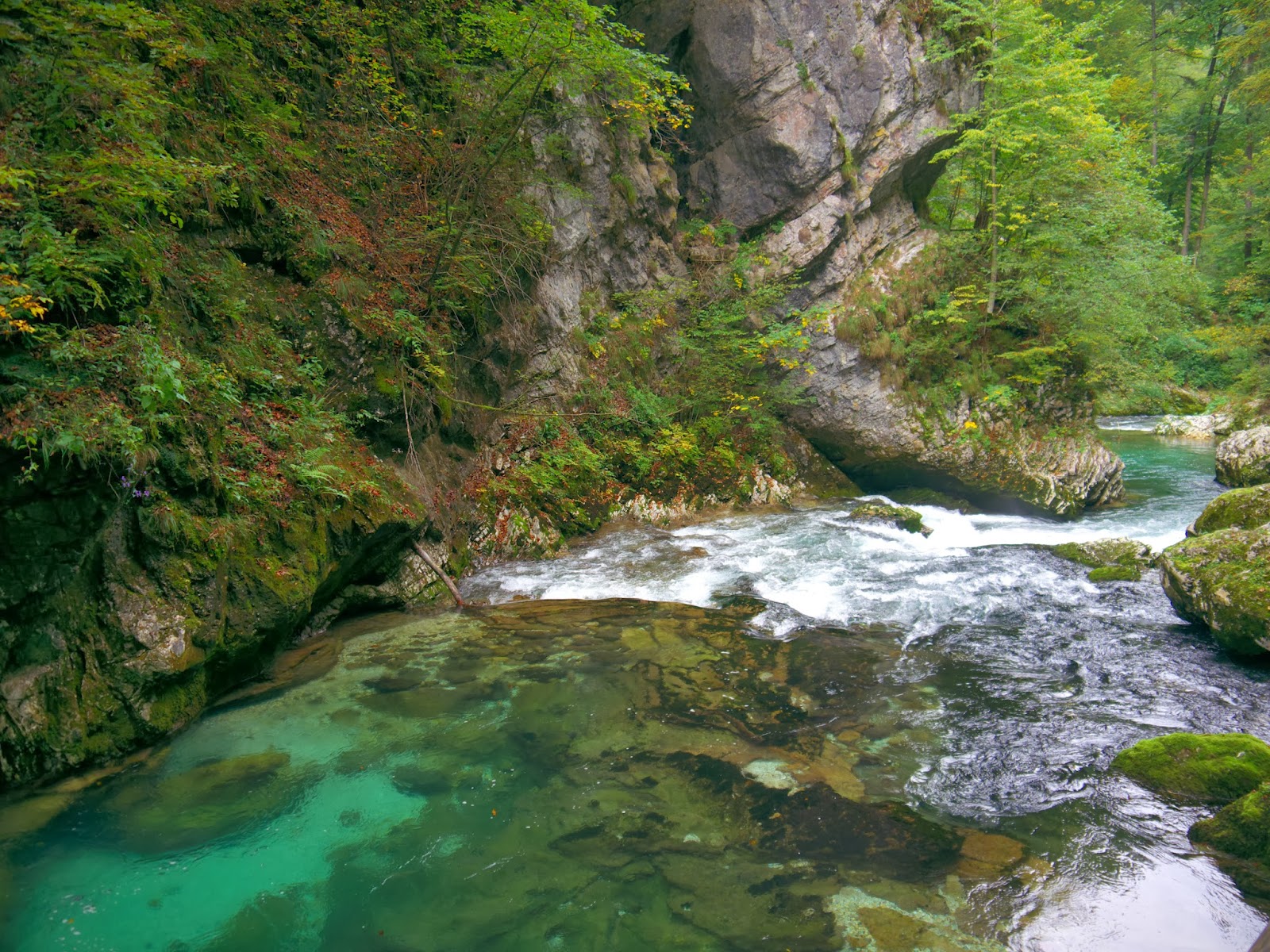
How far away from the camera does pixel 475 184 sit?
925 cm

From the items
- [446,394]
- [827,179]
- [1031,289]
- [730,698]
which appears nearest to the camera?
[730,698]

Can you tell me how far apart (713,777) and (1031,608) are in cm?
489

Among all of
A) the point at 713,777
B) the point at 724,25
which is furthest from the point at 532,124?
the point at 713,777

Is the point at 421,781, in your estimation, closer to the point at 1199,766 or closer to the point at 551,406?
the point at 1199,766

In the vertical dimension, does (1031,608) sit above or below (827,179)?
below

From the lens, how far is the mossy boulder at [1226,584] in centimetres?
583

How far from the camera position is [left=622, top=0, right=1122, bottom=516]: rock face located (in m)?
13.1

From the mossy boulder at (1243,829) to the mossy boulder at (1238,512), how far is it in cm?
425

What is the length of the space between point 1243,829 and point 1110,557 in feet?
18.9

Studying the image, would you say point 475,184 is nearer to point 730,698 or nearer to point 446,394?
point 446,394

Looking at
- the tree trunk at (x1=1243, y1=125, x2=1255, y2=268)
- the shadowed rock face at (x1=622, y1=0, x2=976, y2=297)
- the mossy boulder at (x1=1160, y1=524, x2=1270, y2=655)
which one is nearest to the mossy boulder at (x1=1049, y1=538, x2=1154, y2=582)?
the mossy boulder at (x1=1160, y1=524, x2=1270, y2=655)

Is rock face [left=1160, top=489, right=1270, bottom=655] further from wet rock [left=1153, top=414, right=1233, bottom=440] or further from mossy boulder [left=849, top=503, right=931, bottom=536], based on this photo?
wet rock [left=1153, top=414, right=1233, bottom=440]

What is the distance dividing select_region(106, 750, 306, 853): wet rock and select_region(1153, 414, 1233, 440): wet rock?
77.9ft

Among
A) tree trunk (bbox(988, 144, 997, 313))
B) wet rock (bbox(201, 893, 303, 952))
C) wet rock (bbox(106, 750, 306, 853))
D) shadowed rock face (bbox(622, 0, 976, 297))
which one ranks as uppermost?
shadowed rock face (bbox(622, 0, 976, 297))
